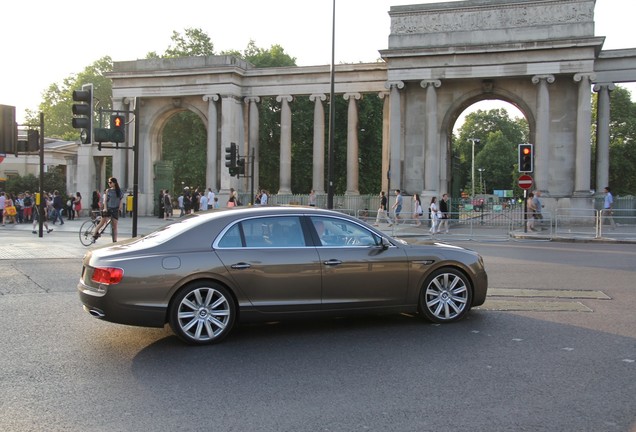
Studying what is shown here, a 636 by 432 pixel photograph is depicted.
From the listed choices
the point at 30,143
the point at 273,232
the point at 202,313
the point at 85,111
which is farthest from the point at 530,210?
the point at 202,313

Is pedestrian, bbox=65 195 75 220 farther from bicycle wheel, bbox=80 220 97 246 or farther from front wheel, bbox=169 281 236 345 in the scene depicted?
front wheel, bbox=169 281 236 345

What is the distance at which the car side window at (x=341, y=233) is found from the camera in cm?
747

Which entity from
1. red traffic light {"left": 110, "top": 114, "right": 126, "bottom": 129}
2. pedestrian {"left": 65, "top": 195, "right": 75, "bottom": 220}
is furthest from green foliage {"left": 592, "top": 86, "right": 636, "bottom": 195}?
red traffic light {"left": 110, "top": 114, "right": 126, "bottom": 129}

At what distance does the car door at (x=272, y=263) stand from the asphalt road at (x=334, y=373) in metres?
0.48

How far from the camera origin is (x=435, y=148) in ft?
116

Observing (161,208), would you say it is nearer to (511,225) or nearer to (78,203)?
(78,203)

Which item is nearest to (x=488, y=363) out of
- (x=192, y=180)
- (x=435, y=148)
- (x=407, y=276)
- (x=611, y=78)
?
(x=407, y=276)

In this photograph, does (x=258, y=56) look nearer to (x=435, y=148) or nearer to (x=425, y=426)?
(x=435, y=148)

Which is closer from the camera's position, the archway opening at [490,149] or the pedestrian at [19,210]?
the pedestrian at [19,210]

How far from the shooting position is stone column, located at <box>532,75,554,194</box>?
110 ft

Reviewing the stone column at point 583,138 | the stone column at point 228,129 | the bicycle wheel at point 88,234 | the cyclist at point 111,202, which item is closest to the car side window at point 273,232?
the cyclist at point 111,202

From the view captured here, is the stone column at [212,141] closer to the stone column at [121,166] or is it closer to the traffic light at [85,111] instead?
the stone column at [121,166]

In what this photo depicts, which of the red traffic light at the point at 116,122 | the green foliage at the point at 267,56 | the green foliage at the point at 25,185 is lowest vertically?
the green foliage at the point at 25,185

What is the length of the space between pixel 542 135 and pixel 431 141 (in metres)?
5.89
